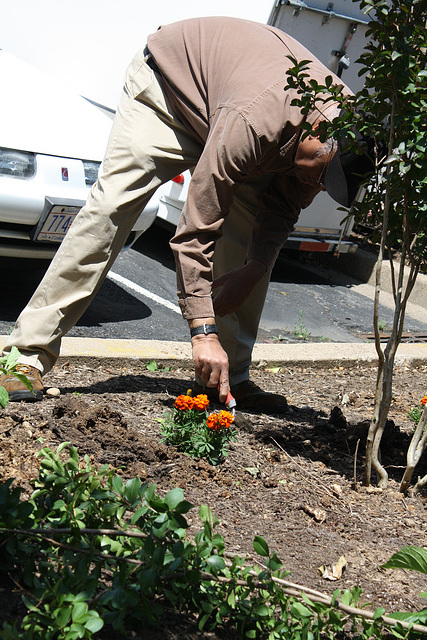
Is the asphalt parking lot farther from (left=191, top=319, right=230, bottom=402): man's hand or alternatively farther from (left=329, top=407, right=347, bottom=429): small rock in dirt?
(left=191, top=319, right=230, bottom=402): man's hand

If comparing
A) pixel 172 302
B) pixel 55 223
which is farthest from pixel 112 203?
pixel 172 302

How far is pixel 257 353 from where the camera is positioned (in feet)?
15.1

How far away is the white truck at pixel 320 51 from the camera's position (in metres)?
7.30

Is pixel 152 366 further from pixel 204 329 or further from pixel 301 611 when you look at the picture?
pixel 301 611

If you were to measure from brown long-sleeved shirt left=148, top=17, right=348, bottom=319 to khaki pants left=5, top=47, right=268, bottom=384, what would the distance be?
0.33 feet

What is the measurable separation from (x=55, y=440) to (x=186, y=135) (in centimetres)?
146

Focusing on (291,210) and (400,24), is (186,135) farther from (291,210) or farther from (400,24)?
(400,24)

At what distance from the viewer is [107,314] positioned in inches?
206

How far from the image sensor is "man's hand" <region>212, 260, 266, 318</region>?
3389 mm

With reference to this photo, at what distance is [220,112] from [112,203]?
0.69 m

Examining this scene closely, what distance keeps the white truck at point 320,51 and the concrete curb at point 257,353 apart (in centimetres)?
222

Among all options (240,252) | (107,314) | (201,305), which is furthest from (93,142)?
(201,305)

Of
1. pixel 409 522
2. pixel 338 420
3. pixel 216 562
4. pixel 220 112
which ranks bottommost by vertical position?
pixel 338 420

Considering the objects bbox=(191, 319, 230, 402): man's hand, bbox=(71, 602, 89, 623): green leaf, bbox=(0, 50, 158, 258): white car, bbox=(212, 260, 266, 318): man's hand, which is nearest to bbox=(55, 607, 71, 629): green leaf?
bbox=(71, 602, 89, 623): green leaf
